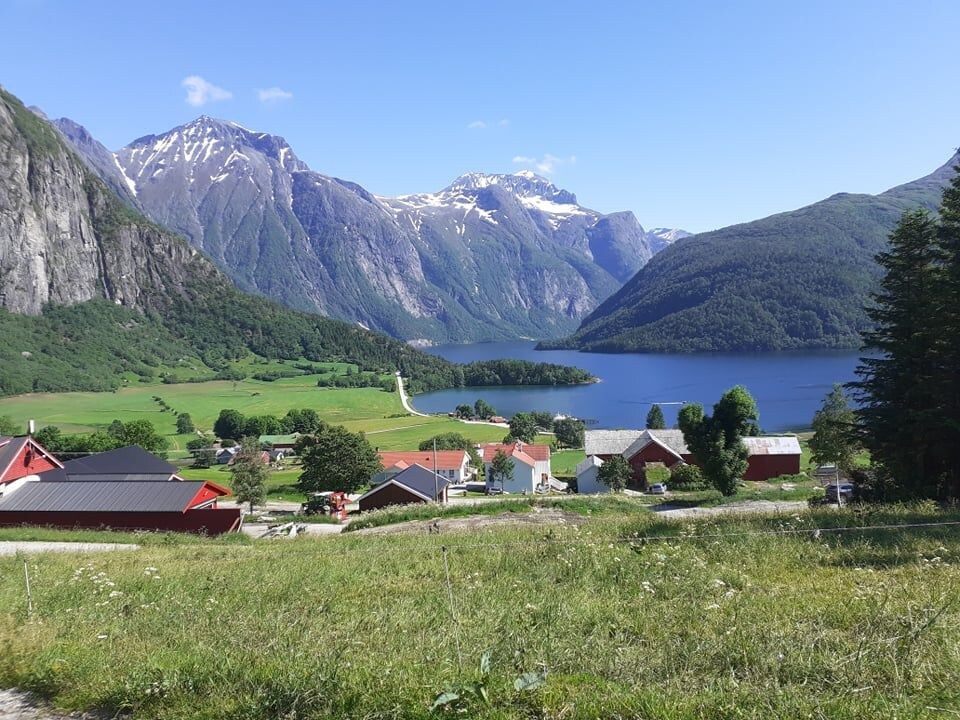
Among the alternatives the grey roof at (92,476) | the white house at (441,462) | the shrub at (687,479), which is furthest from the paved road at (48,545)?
the shrub at (687,479)

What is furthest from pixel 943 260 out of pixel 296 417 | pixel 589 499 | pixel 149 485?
pixel 296 417

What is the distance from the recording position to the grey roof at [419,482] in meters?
45.5

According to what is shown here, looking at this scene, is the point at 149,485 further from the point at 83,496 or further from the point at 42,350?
the point at 42,350

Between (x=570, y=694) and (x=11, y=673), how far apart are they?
17.6 ft

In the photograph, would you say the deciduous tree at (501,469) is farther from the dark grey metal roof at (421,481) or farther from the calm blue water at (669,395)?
the calm blue water at (669,395)

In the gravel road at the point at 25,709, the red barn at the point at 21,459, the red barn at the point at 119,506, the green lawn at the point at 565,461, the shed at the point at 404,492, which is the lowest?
the green lawn at the point at 565,461

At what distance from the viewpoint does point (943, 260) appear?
20594 mm

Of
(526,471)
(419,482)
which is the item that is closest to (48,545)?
(419,482)

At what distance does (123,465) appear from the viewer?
46781 mm

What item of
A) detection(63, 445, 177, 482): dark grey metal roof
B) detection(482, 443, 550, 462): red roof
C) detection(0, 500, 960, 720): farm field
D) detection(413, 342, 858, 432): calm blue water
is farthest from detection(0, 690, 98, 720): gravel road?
detection(413, 342, 858, 432): calm blue water

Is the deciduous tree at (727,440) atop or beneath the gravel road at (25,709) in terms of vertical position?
beneath

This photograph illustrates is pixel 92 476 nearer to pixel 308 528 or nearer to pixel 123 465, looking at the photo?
pixel 123 465

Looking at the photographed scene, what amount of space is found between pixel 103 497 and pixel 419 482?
19934 millimetres

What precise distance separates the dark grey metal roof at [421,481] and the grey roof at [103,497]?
50.5 feet
